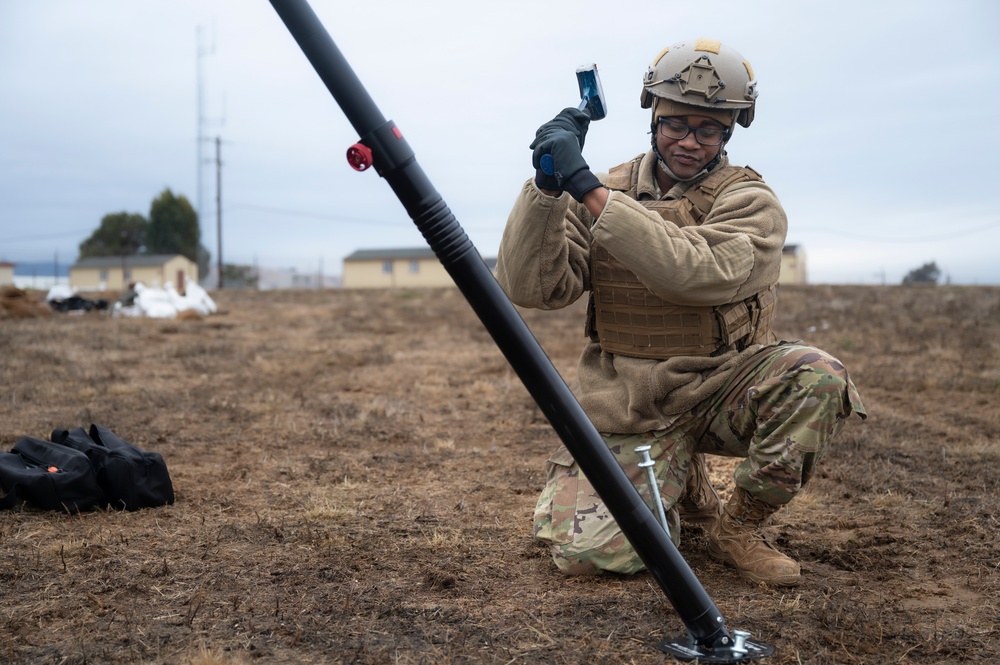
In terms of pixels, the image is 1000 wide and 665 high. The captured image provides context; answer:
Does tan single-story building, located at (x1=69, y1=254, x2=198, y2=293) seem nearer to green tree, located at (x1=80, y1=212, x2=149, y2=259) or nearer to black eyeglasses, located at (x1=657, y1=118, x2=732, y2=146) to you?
green tree, located at (x1=80, y1=212, x2=149, y2=259)

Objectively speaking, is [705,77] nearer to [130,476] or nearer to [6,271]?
[130,476]

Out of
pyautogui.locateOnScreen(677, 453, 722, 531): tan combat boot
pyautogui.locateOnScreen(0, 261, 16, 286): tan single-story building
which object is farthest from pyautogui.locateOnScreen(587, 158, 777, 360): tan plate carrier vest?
pyautogui.locateOnScreen(0, 261, 16, 286): tan single-story building

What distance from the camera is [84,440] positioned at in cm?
473

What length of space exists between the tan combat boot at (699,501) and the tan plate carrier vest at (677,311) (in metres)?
0.60

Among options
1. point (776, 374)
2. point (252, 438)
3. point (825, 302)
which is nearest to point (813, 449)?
point (776, 374)

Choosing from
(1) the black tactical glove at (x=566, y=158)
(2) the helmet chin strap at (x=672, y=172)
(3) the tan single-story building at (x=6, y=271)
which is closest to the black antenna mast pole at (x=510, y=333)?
(1) the black tactical glove at (x=566, y=158)

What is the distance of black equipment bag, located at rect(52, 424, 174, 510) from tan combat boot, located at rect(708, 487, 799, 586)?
8.99 feet

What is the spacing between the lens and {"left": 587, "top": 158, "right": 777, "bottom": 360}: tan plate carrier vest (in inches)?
141

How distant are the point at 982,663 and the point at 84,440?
428 centimetres

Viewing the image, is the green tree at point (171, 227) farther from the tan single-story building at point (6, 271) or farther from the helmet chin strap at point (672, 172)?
the helmet chin strap at point (672, 172)

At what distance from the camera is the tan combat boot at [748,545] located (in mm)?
3318

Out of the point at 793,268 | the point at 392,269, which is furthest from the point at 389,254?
the point at 793,268

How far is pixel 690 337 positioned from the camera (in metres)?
3.61

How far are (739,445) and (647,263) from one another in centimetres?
102
